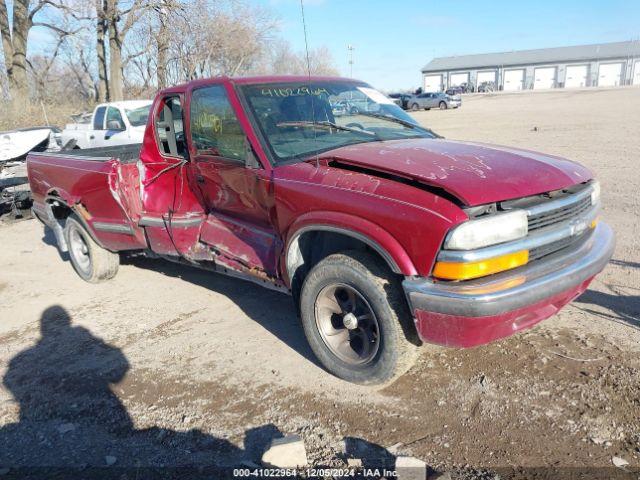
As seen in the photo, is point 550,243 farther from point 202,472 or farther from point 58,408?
point 58,408

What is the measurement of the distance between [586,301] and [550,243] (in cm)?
166

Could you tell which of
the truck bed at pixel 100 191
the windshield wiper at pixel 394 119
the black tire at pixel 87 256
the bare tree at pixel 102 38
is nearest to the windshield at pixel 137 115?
the truck bed at pixel 100 191

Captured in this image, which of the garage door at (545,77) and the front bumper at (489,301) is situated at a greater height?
the front bumper at (489,301)

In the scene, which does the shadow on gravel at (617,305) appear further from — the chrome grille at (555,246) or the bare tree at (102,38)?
the bare tree at (102,38)

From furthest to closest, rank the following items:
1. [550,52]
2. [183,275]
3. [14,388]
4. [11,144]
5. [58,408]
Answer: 1. [550,52]
2. [11,144]
3. [183,275]
4. [14,388]
5. [58,408]

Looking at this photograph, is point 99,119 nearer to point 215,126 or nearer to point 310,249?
point 215,126

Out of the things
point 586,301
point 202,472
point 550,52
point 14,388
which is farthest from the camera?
point 550,52

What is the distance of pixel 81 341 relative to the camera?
4.45 meters

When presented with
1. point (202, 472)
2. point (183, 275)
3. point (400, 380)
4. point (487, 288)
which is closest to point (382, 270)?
point (487, 288)

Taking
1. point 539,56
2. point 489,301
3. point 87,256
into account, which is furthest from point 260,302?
Answer: point 539,56

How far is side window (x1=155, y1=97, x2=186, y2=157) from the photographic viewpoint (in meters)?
4.88

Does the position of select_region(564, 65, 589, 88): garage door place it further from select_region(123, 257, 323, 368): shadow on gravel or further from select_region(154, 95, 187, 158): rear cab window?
select_region(154, 95, 187, 158): rear cab window

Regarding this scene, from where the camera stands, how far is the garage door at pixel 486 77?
91.4m

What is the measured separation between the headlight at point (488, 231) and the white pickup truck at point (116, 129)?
9885 millimetres
